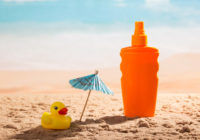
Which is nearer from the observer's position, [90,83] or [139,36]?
[90,83]

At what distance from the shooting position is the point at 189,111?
536 centimetres

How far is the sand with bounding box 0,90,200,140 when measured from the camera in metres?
3.79

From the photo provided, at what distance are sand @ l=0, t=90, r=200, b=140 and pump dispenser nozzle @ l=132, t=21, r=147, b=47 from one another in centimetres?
105

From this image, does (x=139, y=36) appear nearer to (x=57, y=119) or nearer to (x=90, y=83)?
(x=90, y=83)

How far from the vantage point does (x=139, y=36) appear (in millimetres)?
4590

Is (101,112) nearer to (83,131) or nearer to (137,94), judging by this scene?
(137,94)

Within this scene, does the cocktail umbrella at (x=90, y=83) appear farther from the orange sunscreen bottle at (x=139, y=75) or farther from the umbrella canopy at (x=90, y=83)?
the orange sunscreen bottle at (x=139, y=75)

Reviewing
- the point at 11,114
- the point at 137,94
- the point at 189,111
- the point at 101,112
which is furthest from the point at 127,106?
the point at 11,114

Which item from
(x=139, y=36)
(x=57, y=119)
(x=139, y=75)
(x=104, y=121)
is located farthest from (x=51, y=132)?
(x=139, y=36)

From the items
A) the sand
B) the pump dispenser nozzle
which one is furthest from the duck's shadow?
the pump dispenser nozzle

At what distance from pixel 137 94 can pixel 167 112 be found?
104cm

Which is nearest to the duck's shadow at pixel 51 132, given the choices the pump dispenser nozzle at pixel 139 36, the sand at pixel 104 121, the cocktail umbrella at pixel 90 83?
the sand at pixel 104 121

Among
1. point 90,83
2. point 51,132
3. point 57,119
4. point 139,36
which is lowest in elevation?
point 51,132

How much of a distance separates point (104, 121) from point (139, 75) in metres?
0.81
